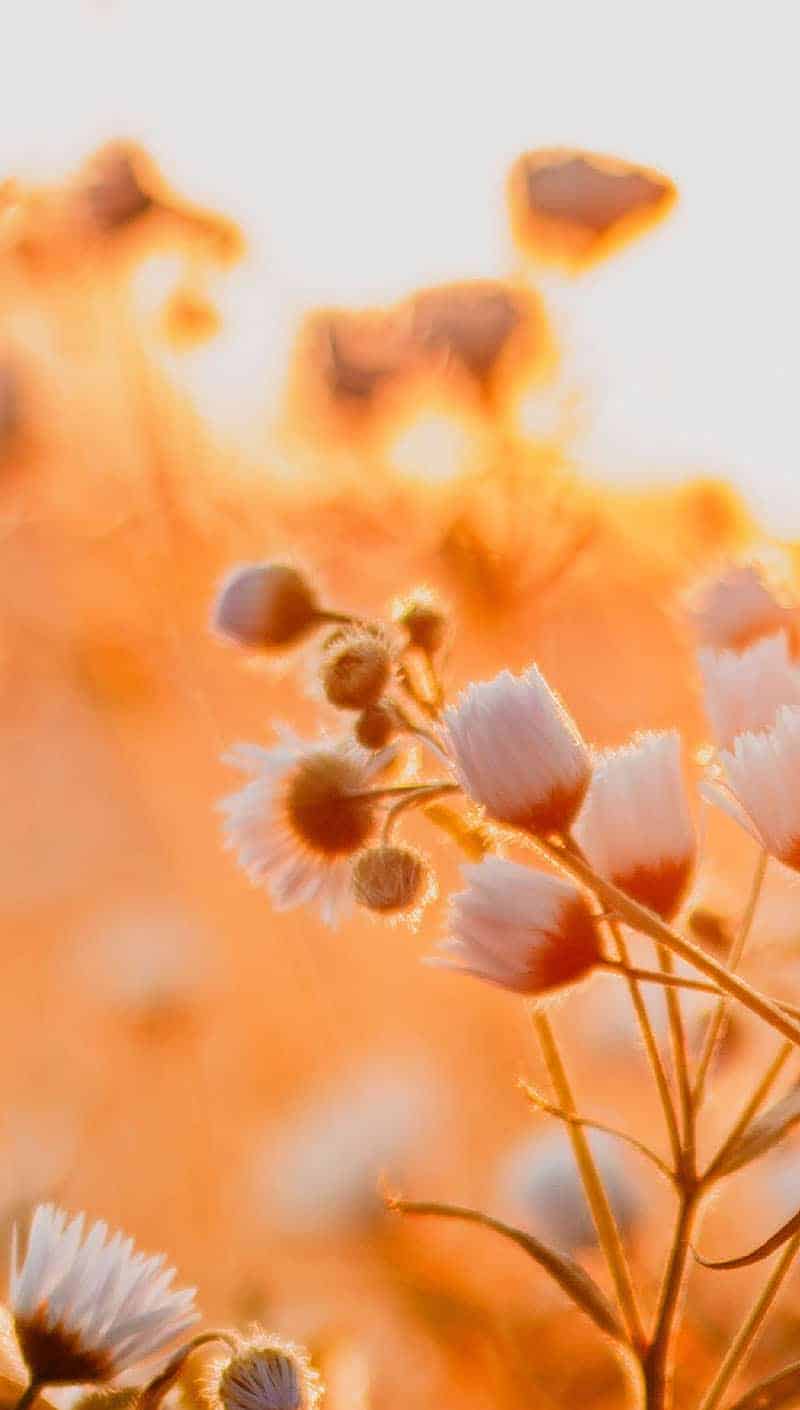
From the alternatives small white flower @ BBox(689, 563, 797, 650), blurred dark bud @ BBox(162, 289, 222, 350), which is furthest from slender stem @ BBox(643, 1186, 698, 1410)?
blurred dark bud @ BBox(162, 289, 222, 350)

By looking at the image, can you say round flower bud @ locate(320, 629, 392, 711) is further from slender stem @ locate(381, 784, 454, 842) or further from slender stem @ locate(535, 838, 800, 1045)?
slender stem @ locate(535, 838, 800, 1045)

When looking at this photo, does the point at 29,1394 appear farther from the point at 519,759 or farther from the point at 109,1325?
the point at 519,759

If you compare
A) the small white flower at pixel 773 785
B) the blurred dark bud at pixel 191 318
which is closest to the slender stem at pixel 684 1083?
the small white flower at pixel 773 785

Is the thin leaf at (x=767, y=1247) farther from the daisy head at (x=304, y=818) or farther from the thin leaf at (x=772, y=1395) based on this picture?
the daisy head at (x=304, y=818)

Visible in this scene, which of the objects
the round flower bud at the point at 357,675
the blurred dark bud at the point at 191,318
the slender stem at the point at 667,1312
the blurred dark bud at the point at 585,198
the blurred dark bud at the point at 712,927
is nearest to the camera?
the slender stem at the point at 667,1312

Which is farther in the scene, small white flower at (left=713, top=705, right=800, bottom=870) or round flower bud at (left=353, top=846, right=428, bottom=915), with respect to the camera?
round flower bud at (left=353, top=846, right=428, bottom=915)

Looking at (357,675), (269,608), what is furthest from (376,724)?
(269,608)
